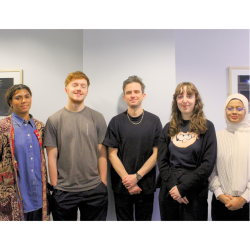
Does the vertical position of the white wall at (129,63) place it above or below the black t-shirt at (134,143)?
above

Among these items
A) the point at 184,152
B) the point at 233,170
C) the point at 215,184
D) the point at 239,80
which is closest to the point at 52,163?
the point at 184,152

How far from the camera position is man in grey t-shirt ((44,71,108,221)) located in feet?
5.87

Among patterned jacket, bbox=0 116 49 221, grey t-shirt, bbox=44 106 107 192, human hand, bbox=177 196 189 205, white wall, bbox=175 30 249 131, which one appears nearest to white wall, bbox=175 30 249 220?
white wall, bbox=175 30 249 131

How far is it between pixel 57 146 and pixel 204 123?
1.34 meters

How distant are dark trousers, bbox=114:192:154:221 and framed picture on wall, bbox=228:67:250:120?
1515 millimetres

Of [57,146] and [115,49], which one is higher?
[115,49]

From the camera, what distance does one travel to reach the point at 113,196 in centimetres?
212

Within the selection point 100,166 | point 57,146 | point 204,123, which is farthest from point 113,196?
point 204,123

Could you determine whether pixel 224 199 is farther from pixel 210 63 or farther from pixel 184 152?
pixel 210 63

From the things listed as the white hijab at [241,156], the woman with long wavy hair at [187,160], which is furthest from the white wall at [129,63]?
the white hijab at [241,156]

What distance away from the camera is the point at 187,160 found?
5.35 ft

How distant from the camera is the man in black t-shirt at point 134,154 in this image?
1.85 m

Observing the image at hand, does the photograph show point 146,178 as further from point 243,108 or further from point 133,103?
point 243,108

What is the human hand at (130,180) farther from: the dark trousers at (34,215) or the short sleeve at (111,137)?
the dark trousers at (34,215)
